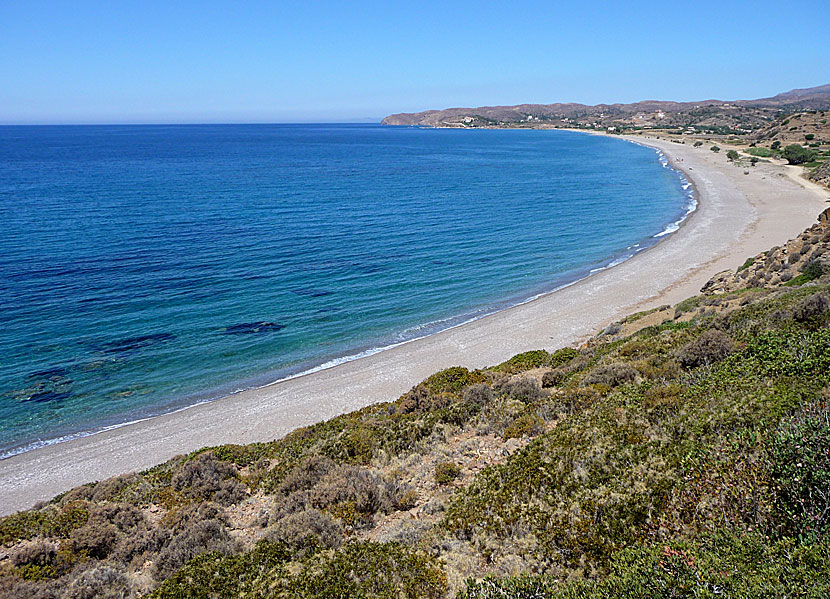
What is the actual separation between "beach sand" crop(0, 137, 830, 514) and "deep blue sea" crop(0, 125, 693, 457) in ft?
5.08

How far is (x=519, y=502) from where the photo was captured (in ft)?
29.0

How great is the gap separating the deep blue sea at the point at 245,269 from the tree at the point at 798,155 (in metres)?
23.9

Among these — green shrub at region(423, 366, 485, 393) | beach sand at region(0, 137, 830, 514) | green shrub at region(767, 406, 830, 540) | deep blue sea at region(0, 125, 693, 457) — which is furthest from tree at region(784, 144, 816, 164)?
green shrub at region(767, 406, 830, 540)

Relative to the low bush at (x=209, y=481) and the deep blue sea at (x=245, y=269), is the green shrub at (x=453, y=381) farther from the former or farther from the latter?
the deep blue sea at (x=245, y=269)

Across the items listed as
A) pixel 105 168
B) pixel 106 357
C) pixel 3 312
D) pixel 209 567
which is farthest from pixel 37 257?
pixel 105 168

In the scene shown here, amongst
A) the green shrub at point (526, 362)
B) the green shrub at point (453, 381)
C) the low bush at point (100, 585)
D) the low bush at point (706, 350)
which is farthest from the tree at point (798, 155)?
the low bush at point (100, 585)

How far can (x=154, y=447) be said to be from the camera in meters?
17.8

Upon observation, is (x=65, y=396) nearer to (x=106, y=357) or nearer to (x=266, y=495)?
(x=106, y=357)

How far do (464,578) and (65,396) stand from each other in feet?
66.6

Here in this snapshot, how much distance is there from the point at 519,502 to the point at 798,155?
102 meters

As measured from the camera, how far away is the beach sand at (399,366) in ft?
56.1

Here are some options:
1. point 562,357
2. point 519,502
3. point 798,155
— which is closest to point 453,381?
point 562,357

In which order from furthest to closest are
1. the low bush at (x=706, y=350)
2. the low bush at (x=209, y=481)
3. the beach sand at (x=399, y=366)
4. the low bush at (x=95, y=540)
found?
the beach sand at (x=399, y=366), the low bush at (x=706, y=350), the low bush at (x=209, y=481), the low bush at (x=95, y=540)

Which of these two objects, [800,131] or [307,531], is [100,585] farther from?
[800,131]
